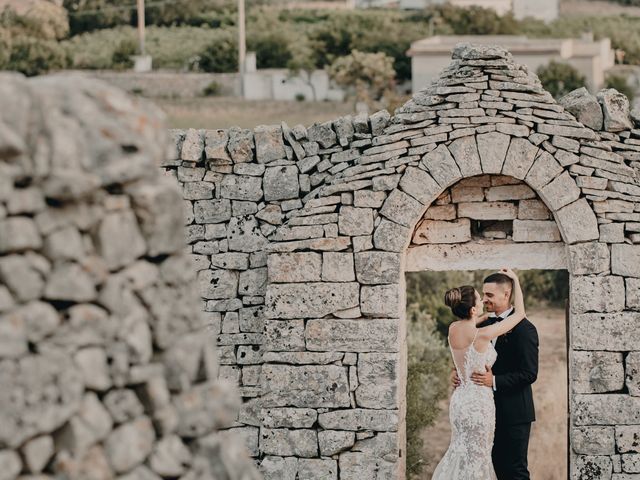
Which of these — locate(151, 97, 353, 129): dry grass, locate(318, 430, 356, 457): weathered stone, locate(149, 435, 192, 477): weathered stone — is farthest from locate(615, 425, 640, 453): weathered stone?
locate(151, 97, 353, 129): dry grass

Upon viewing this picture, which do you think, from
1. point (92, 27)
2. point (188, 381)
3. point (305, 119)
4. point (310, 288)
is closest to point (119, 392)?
point (188, 381)

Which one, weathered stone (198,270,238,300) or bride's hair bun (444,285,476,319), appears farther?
weathered stone (198,270,238,300)

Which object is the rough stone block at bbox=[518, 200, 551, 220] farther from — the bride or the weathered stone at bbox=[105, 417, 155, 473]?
the weathered stone at bbox=[105, 417, 155, 473]

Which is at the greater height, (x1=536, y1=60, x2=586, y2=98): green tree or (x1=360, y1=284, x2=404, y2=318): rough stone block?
(x1=536, y1=60, x2=586, y2=98): green tree

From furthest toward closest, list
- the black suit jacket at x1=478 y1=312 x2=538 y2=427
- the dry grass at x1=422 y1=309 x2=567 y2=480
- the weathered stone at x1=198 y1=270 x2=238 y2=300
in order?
1. the dry grass at x1=422 y1=309 x2=567 y2=480
2. the weathered stone at x1=198 y1=270 x2=238 y2=300
3. the black suit jacket at x1=478 y1=312 x2=538 y2=427

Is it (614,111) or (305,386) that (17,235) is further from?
(614,111)

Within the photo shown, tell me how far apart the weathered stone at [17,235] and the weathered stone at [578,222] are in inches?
217

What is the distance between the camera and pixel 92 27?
54.0m

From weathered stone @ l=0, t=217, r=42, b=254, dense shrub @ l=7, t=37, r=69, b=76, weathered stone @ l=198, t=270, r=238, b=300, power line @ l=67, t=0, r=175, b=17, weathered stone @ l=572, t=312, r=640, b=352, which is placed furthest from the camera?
power line @ l=67, t=0, r=175, b=17

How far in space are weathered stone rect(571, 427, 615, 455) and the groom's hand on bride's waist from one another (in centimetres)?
72

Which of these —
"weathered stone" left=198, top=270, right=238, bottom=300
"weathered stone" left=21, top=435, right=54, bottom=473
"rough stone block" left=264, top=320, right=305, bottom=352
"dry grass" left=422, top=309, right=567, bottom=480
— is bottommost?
"dry grass" left=422, top=309, right=567, bottom=480

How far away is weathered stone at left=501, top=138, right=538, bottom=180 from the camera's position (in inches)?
372

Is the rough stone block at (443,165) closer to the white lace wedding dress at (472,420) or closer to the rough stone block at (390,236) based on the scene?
the rough stone block at (390,236)

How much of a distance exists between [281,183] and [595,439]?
2685 mm
